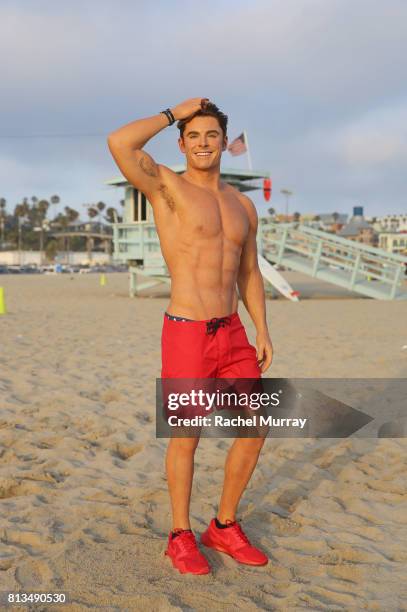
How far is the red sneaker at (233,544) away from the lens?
282cm

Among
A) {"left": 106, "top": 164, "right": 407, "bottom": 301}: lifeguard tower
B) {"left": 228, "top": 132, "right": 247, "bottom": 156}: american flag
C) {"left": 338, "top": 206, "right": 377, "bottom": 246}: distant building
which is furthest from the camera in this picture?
{"left": 338, "top": 206, "right": 377, "bottom": 246}: distant building

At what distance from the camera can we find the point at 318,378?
6980 millimetres

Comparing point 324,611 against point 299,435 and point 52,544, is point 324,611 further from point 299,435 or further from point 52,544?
point 299,435

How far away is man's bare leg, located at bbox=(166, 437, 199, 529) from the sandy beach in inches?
9.0

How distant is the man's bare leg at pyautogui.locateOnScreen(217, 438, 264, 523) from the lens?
284 cm

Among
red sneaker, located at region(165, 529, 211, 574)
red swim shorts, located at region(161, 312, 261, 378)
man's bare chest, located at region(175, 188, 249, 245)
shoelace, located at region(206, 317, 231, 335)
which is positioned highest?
man's bare chest, located at region(175, 188, 249, 245)

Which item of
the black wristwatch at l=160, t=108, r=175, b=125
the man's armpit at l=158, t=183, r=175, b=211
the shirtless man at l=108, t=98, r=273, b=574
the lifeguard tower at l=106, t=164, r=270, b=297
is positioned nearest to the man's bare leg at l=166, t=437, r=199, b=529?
the shirtless man at l=108, t=98, r=273, b=574

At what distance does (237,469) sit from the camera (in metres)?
2.86

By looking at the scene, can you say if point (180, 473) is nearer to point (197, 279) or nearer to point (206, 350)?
point (206, 350)

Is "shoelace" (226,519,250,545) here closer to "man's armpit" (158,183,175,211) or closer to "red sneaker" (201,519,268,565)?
"red sneaker" (201,519,268,565)

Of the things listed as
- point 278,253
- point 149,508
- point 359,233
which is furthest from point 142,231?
point 359,233

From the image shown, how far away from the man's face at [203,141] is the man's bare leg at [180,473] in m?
1.26

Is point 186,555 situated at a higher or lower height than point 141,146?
lower

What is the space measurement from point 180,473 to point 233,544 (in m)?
0.45
